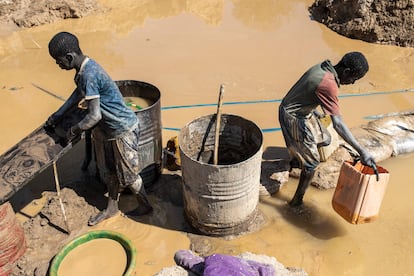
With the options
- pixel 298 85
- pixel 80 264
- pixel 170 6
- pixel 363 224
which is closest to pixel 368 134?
pixel 363 224

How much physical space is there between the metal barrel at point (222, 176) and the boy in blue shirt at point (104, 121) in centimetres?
54

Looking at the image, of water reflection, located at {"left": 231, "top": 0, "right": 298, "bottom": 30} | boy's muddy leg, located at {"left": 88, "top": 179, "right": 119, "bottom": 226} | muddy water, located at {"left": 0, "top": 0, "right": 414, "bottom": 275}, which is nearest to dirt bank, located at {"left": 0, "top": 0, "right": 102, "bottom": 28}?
muddy water, located at {"left": 0, "top": 0, "right": 414, "bottom": 275}

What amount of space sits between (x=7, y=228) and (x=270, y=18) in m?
8.10

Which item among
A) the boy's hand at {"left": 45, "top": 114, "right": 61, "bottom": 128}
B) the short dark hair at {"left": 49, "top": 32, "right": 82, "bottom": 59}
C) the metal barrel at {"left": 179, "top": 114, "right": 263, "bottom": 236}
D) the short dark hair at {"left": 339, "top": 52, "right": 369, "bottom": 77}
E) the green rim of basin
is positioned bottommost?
the green rim of basin

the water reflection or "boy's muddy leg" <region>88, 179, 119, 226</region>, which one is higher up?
the water reflection

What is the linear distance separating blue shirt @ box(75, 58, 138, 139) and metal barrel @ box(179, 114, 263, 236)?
60 cm

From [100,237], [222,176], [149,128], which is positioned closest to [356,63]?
[222,176]

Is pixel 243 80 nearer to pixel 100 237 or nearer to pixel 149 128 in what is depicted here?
pixel 149 128

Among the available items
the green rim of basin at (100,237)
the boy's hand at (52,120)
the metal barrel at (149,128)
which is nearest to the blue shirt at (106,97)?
the metal barrel at (149,128)

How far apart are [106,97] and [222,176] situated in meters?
1.32

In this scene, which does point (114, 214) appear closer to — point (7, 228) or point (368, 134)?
point (7, 228)

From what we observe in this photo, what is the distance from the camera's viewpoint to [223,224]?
416 cm

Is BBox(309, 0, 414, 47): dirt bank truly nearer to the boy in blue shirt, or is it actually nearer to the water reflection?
the water reflection

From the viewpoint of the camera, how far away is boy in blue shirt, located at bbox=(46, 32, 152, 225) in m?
3.52
